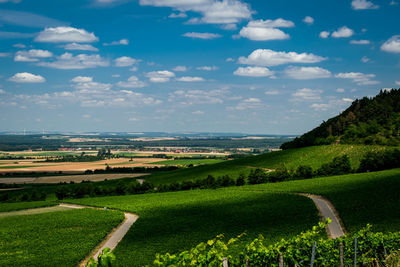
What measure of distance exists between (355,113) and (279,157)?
224 feet

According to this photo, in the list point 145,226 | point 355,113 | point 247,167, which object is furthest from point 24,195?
point 355,113

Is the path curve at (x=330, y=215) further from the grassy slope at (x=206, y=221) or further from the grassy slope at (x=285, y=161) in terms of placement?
the grassy slope at (x=285, y=161)

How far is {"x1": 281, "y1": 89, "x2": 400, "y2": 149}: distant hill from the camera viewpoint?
433 feet

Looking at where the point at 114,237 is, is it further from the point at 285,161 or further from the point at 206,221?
the point at 285,161

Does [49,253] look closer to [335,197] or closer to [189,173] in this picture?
[335,197]

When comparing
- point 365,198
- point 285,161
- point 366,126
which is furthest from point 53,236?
point 366,126

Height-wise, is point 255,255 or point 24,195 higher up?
point 255,255

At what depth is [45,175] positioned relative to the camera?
508ft

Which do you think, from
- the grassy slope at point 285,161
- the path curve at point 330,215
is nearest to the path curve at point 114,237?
the path curve at point 330,215

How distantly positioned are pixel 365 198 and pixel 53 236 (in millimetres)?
48121

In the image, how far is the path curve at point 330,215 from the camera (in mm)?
36656

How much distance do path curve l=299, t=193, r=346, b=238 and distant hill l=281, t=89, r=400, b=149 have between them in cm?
7982

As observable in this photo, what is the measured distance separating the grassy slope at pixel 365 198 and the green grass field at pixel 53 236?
30.6m

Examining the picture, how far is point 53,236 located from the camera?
42594 millimetres
